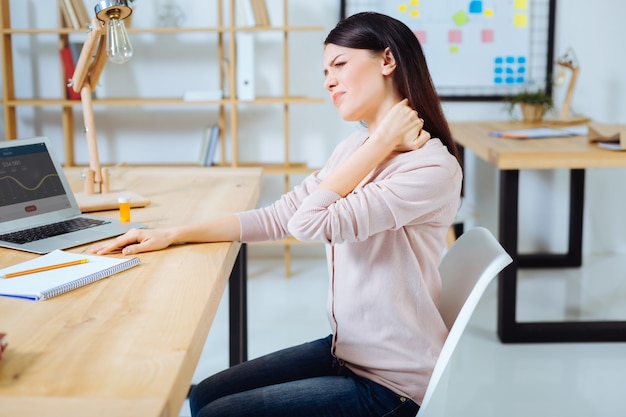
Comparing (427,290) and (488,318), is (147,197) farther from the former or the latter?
(488,318)

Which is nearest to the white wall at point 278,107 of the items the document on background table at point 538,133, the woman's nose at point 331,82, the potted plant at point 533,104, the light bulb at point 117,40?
the potted plant at point 533,104

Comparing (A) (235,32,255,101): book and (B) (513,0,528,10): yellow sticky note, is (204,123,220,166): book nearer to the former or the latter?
(A) (235,32,255,101): book

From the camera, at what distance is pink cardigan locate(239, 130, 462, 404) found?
150cm

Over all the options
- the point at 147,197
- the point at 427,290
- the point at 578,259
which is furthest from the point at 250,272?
the point at 427,290

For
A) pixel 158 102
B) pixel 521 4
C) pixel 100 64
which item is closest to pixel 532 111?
pixel 521 4

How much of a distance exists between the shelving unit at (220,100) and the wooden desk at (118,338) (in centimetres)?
237

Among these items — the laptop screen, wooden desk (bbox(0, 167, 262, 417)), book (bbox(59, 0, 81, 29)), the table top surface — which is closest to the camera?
wooden desk (bbox(0, 167, 262, 417))

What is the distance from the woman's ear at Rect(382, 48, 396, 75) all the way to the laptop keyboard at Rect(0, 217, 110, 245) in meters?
0.71

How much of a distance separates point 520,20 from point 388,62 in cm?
285

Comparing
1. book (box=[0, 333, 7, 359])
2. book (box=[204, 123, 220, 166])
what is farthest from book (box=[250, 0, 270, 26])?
book (box=[0, 333, 7, 359])

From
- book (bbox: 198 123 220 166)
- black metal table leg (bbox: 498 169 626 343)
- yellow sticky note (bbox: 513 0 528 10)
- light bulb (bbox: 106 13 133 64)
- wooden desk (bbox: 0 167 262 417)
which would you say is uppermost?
yellow sticky note (bbox: 513 0 528 10)

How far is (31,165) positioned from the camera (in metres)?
1.85

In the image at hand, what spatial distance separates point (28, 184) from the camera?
183cm

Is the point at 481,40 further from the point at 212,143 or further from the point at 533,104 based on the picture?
the point at 212,143
